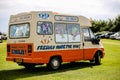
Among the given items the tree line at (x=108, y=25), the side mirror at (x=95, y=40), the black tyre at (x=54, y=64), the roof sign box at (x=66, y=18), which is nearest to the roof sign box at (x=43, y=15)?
the roof sign box at (x=66, y=18)

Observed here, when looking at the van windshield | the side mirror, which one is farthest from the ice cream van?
the side mirror

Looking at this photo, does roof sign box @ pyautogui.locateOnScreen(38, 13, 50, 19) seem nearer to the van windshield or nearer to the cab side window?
the van windshield

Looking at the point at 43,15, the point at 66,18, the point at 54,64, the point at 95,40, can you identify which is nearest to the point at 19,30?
the point at 43,15

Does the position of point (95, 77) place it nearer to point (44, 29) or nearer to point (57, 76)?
point (57, 76)

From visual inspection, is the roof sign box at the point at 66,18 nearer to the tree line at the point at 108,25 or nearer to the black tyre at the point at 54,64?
the black tyre at the point at 54,64

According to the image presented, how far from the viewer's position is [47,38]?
14852 millimetres

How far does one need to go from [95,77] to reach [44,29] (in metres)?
3.39

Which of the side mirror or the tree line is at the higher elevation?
the tree line

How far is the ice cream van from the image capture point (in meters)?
14.4

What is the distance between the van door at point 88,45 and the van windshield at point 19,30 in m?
3.74

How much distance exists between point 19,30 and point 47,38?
4.65 feet

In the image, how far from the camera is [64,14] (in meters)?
15.9

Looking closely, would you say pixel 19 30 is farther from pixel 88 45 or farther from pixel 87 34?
pixel 88 45

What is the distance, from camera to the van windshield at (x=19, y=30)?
14664 millimetres
